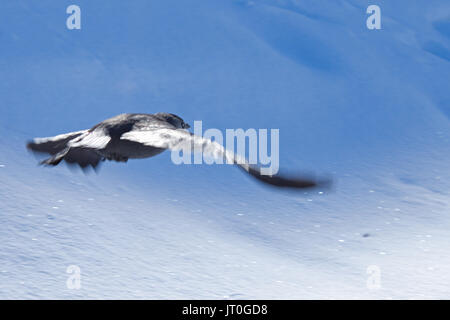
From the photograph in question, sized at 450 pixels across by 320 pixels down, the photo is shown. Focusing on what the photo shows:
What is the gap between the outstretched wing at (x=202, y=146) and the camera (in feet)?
6.60

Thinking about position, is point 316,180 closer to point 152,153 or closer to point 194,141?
point 194,141

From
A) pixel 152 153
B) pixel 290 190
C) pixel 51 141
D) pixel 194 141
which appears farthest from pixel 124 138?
pixel 290 190

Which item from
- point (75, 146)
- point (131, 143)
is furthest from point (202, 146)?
point (75, 146)

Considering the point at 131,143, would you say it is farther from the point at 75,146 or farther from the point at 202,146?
the point at 202,146

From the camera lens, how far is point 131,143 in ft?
9.36

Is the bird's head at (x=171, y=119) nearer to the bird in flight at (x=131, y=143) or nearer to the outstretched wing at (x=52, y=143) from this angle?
the bird in flight at (x=131, y=143)

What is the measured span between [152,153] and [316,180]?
3.56 feet

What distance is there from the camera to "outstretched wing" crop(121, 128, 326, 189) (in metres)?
2.01

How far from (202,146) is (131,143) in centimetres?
52

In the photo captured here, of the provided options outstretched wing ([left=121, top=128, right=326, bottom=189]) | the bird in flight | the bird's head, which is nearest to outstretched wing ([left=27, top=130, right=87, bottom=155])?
the bird in flight

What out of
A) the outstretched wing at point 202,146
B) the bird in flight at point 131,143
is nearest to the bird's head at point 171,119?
the bird in flight at point 131,143

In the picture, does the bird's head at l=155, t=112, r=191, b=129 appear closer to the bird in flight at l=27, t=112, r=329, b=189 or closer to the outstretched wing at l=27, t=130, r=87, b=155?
the bird in flight at l=27, t=112, r=329, b=189

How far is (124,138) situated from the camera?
2.85 meters

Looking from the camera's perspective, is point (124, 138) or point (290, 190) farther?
point (124, 138)
